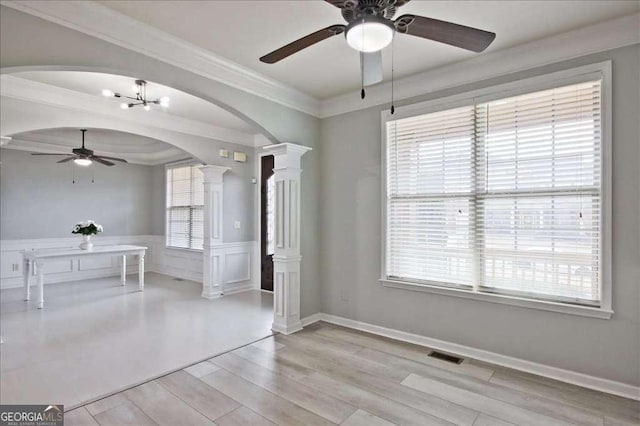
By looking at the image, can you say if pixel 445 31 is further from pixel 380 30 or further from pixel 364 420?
pixel 364 420

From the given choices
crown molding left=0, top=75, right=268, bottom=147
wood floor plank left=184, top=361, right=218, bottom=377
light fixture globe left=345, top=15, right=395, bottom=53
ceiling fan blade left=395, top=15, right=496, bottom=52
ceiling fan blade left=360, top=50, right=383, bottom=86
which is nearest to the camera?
light fixture globe left=345, top=15, right=395, bottom=53

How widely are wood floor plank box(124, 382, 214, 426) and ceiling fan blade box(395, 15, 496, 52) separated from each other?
2754 mm

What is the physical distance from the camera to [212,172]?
5.85 meters

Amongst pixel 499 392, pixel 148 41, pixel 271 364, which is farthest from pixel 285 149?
pixel 499 392

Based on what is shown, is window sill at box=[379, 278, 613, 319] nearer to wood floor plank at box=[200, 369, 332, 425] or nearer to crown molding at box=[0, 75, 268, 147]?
wood floor plank at box=[200, 369, 332, 425]

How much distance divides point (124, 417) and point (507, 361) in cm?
312

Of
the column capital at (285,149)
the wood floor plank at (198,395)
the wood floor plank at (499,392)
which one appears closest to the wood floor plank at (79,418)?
the wood floor plank at (198,395)

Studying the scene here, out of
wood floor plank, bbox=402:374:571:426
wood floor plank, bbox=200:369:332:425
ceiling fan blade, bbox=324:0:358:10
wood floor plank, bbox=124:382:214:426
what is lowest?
wood floor plank, bbox=200:369:332:425

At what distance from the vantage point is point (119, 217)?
786 centimetres

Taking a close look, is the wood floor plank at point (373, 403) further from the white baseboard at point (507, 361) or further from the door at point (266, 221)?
the door at point (266, 221)

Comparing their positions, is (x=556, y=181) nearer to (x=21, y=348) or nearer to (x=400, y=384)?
(x=400, y=384)

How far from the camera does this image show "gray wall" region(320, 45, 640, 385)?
2.59m

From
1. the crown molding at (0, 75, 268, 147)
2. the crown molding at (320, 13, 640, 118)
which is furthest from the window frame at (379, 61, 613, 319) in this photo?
the crown molding at (0, 75, 268, 147)

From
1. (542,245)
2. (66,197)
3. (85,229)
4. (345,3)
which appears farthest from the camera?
(66,197)
